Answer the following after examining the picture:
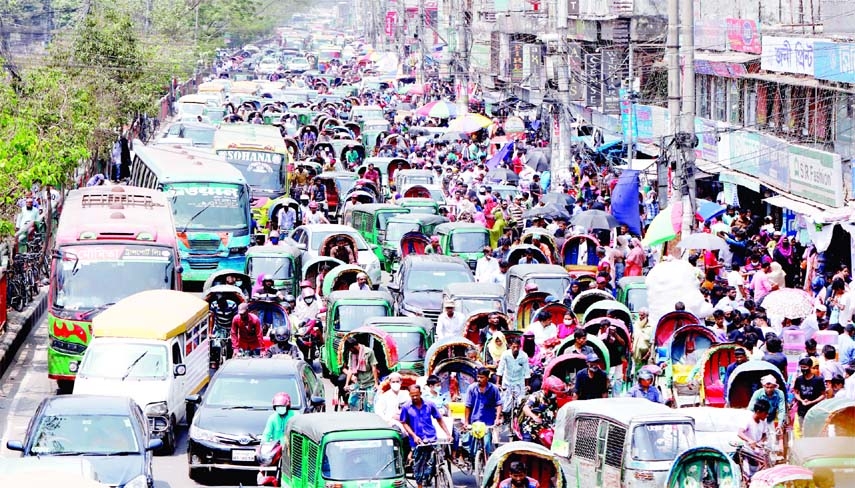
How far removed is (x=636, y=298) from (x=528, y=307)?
2.13 m

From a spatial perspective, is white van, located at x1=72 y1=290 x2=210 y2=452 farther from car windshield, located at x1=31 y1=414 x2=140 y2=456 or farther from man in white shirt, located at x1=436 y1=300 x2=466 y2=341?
man in white shirt, located at x1=436 y1=300 x2=466 y2=341

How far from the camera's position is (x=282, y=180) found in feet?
144

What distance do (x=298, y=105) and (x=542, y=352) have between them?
60.9 meters

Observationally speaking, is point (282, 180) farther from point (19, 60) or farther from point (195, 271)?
point (19, 60)

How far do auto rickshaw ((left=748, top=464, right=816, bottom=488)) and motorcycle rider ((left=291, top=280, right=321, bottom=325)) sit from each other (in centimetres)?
1366

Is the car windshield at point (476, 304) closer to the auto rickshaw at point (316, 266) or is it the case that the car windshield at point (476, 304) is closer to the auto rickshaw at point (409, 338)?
the auto rickshaw at point (409, 338)

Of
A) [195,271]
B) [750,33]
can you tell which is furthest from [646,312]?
[750,33]

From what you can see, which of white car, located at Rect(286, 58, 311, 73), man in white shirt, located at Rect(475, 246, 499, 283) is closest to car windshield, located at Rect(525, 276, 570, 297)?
man in white shirt, located at Rect(475, 246, 499, 283)

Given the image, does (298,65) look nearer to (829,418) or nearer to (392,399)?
(392,399)

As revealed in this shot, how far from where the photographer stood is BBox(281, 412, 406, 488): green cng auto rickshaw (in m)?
15.8

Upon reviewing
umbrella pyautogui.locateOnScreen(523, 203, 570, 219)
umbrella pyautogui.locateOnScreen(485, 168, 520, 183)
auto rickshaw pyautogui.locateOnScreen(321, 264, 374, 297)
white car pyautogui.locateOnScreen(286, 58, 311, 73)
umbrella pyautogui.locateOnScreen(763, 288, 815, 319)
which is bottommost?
white car pyautogui.locateOnScreen(286, 58, 311, 73)

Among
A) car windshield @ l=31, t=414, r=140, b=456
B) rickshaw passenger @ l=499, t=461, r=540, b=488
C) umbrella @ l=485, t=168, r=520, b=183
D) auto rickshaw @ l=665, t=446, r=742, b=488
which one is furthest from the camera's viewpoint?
umbrella @ l=485, t=168, r=520, b=183

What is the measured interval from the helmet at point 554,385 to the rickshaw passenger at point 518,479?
388 cm

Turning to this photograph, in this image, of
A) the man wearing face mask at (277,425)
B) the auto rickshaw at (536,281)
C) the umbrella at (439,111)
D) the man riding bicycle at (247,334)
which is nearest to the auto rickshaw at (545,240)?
the auto rickshaw at (536,281)
